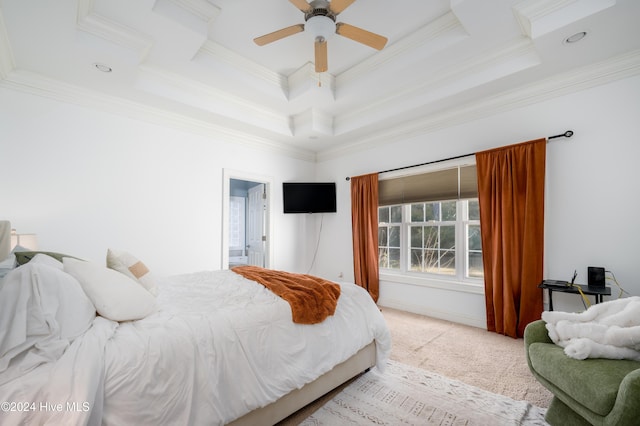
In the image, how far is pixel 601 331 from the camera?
1.57 meters

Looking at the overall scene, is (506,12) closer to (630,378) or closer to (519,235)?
(519,235)

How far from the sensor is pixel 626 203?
2.64m

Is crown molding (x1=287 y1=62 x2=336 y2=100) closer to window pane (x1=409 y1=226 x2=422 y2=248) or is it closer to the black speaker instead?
window pane (x1=409 y1=226 x2=422 y2=248)

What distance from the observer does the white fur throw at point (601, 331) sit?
Answer: 149 centimetres

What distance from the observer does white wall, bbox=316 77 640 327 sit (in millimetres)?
2635

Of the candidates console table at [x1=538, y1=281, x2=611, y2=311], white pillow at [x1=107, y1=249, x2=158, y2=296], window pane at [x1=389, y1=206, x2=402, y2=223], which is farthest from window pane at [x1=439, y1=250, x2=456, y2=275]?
white pillow at [x1=107, y1=249, x2=158, y2=296]

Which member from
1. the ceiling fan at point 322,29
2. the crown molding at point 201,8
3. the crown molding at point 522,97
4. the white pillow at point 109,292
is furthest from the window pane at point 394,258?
the crown molding at point 201,8

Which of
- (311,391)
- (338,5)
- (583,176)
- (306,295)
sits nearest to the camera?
(311,391)

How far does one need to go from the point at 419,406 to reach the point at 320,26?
9.74 ft

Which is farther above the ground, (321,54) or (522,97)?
(321,54)

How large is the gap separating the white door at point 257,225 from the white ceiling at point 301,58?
1.32 meters

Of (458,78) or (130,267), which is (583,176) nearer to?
(458,78)

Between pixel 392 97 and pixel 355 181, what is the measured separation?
1452mm

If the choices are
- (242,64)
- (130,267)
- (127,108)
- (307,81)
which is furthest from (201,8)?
(130,267)
